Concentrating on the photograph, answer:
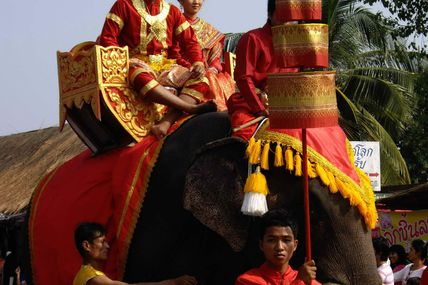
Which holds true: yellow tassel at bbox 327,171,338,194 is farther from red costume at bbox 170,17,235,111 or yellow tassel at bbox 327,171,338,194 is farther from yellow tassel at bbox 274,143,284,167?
red costume at bbox 170,17,235,111

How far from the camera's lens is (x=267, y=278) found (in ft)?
13.7

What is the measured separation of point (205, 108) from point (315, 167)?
4.76ft

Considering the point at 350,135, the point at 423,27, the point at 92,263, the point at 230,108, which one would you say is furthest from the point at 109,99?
the point at 350,135

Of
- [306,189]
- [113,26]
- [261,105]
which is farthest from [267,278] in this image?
[113,26]

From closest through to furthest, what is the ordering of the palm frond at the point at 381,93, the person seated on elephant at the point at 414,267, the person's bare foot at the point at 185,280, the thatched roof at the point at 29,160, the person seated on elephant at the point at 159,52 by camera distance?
the person's bare foot at the point at 185,280 → the person seated on elephant at the point at 159,52 → the person seated on elephant at the point at 414,267 → the palm frond at the point at 381,93 → the thatched roof at the point at 29,160

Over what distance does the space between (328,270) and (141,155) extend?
1.64 metres

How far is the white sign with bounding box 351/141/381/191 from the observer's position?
52.2 ft

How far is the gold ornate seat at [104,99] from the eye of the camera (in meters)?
6.50

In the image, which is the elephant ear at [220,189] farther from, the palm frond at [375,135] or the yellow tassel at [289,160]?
the palm frond at [375,135]

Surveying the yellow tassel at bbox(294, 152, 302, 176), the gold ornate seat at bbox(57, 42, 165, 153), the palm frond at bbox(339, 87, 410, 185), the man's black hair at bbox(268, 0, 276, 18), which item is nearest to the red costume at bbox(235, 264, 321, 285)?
the yellow tassel at bbox(294, 152, 302, 176)

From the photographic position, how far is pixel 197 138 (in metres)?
6.02

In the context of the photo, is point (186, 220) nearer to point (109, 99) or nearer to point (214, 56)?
point (109, 99)

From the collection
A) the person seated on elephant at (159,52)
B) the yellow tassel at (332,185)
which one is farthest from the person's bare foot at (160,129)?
the yellow tassel at (332,185)

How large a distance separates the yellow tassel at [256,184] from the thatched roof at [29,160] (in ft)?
51.3
